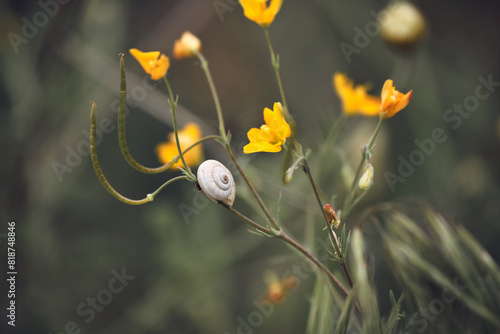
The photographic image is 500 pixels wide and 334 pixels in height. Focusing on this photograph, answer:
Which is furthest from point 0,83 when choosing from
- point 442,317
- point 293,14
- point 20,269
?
point 442,317

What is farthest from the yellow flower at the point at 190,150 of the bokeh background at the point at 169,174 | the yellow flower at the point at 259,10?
the yellow flower at the point at 259,10

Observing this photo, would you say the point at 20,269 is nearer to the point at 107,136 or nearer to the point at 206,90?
the point at 107,136

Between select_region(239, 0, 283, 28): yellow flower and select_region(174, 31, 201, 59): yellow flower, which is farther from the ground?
select_region(174, 31, 201, 59): yellow flower

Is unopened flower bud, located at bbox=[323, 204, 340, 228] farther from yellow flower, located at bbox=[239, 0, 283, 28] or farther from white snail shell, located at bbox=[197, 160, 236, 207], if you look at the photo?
yellow flower, located at bbox=[239, 0, 283, 28]

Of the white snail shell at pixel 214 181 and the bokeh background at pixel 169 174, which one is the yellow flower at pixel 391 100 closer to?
the white snail shell at pixel 214 181

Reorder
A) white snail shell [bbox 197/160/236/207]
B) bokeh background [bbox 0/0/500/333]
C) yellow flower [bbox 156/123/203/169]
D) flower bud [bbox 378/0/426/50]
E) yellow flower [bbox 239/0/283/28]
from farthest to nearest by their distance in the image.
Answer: bokeh background [bbox 0/0/500/333] → flower bud [bbox 378/0/426/50] → yellow flower [bbox 156/123/203/169] → yellow flower [bbox 239/0/283/28] → white snail shell [bbox 197/160/236/207]

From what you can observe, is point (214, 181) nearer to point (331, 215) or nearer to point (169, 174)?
point (331, 215)

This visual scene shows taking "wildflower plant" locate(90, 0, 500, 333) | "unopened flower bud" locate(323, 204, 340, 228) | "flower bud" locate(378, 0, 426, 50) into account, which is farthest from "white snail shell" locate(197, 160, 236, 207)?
"flower bud" locate(378, 0, 426, 50)
